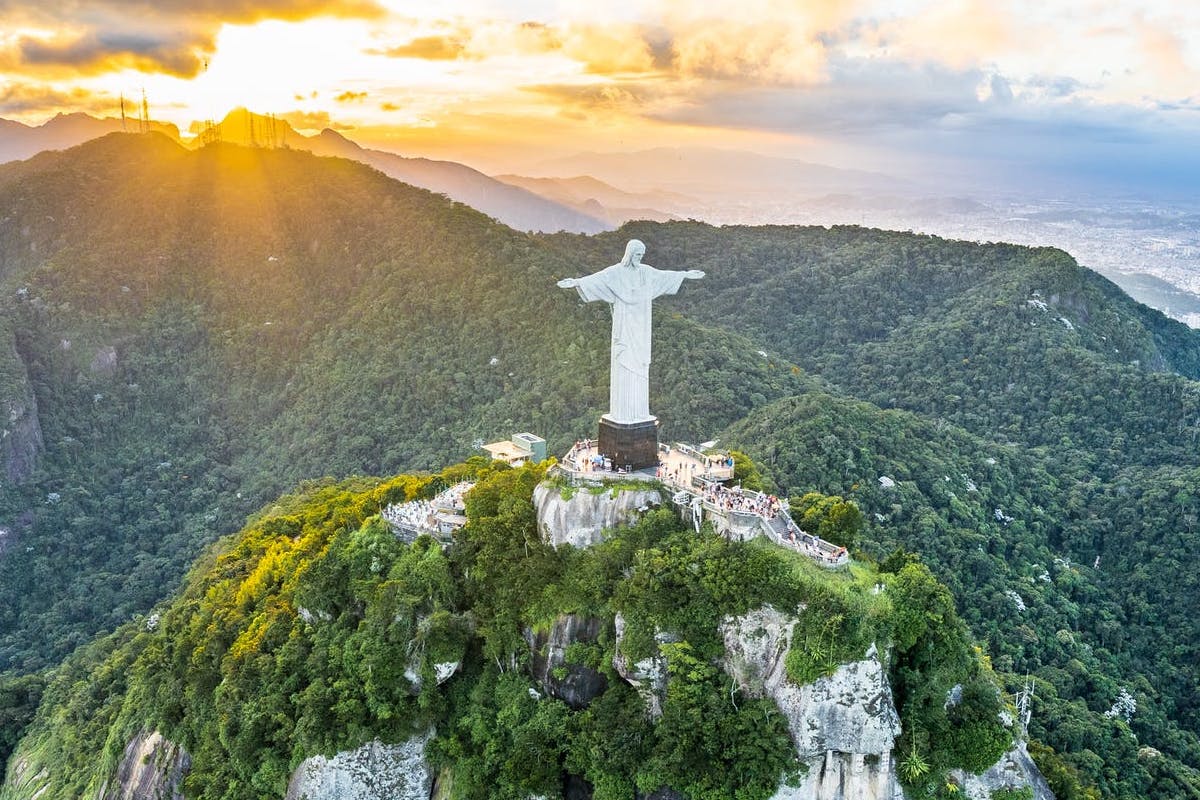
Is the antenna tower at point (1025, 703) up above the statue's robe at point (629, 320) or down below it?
below

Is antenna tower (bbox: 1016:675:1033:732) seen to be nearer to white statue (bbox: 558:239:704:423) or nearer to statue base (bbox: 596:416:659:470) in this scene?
statue base (bbox: 596:416:659:470)

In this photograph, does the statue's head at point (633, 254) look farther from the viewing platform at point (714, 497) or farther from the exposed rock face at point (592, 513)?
the exposed rock face at point (592, 513)

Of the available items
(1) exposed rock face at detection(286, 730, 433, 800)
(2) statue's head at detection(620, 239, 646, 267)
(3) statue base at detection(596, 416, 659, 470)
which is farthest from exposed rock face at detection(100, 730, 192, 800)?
(2) statue's head at detection(620, 239, 646, 267)

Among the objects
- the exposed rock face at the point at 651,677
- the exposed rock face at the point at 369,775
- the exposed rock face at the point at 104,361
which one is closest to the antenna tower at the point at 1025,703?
the exposed rock face at the point at 651,677

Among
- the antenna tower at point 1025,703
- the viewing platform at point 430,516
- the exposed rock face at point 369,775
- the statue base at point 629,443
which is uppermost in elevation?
the statue base at point 629,443

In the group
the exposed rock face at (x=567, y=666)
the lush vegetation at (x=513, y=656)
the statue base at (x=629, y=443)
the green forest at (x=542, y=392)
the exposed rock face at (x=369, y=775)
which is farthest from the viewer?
the green forest at (x=542, y=392)

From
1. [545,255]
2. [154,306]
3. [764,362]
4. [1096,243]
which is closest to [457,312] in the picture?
[545,255]

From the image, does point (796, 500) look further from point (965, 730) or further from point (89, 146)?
point (89, 146)
